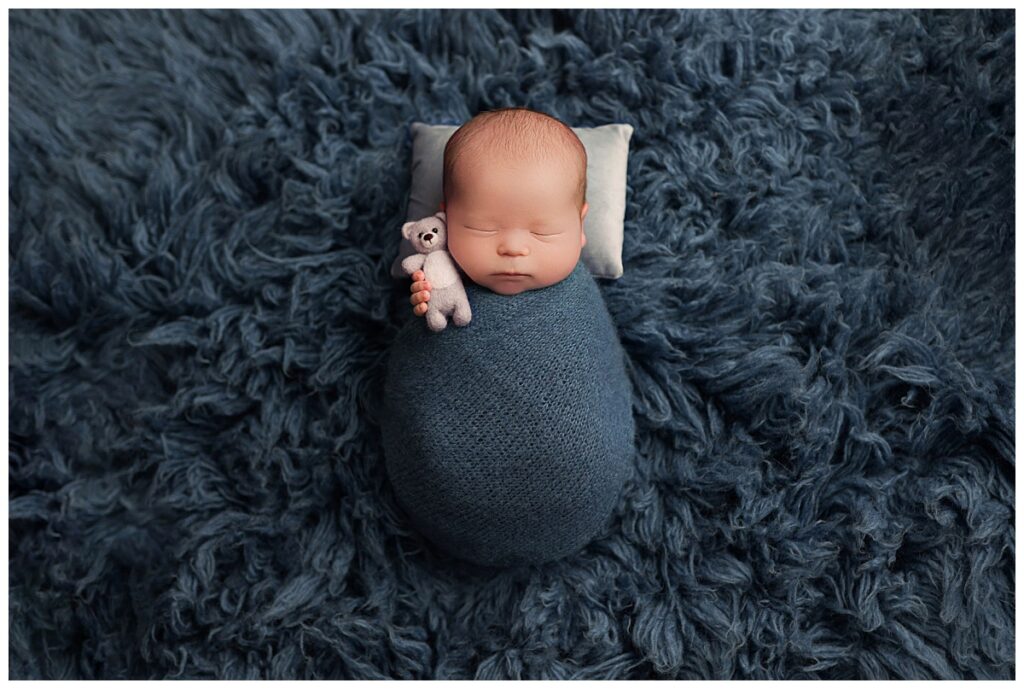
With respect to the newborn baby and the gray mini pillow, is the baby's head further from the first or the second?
the gray mini pillow

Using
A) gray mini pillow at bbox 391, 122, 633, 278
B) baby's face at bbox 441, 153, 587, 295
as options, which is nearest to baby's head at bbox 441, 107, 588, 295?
baby's face at bbox 441, 153, 587, 295

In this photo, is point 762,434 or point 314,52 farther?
point 314,52

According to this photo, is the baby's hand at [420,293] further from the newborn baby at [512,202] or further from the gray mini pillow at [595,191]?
the gray mini pillow at [595,191]

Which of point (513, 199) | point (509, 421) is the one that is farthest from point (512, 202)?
point (509, 421)

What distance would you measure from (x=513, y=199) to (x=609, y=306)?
0.25 meters

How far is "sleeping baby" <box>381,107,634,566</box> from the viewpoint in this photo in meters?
1.01

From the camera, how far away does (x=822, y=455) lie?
3.74 ft

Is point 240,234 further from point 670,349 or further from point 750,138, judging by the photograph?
point 750,138

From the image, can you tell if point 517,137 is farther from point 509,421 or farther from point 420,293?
point 509,421

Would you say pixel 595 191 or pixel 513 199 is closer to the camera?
pixel 513 199

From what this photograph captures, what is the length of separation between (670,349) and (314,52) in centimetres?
65

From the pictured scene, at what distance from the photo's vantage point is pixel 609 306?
1186mm

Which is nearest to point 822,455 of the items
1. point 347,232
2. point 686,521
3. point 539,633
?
point 686,521

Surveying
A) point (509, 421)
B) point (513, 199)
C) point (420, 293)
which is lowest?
point (509, 421)
